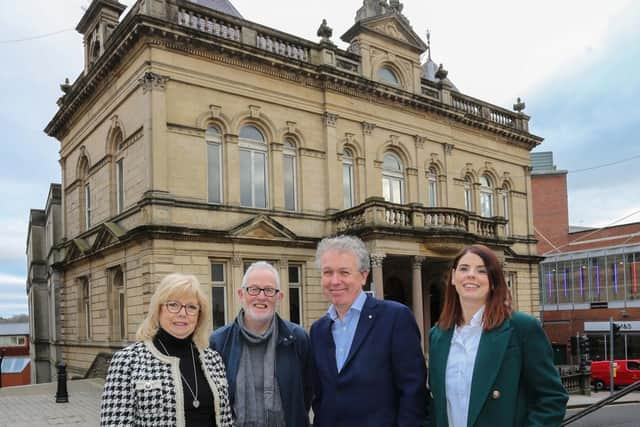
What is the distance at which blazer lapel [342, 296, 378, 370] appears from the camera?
3842 millimetres

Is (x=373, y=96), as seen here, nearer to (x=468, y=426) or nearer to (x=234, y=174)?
(x=234, y=174)

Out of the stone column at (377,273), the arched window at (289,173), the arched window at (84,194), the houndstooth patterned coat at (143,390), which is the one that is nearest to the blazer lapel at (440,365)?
the houndstooth patterned coat at (143,390)

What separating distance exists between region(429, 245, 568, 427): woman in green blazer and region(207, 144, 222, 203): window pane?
1485cm

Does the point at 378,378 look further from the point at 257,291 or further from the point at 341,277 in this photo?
the point at 257,291

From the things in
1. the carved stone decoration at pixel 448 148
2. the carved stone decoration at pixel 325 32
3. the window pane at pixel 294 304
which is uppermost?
the carved stone decoration at pixel 325 32

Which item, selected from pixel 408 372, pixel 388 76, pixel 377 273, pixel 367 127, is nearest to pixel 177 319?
pixel 408 372

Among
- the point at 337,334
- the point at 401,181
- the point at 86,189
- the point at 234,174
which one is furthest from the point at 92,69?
the point at 337,334

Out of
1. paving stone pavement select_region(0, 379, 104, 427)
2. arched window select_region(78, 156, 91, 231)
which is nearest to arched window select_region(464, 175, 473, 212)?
arched window select_region(78, 156, 91, 231)

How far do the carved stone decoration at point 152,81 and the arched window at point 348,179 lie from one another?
22.9 ft

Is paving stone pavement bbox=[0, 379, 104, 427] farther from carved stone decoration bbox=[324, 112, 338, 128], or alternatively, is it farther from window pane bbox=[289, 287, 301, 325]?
carved stone decoration bbox=[324, 112, 338, 128]

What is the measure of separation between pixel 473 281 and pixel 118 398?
2.22m

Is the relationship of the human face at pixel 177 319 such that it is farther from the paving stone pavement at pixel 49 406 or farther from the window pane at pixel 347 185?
the window pane at pixel 347 185

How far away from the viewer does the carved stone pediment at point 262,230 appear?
17734 mm

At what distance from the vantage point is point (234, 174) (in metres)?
18.0
